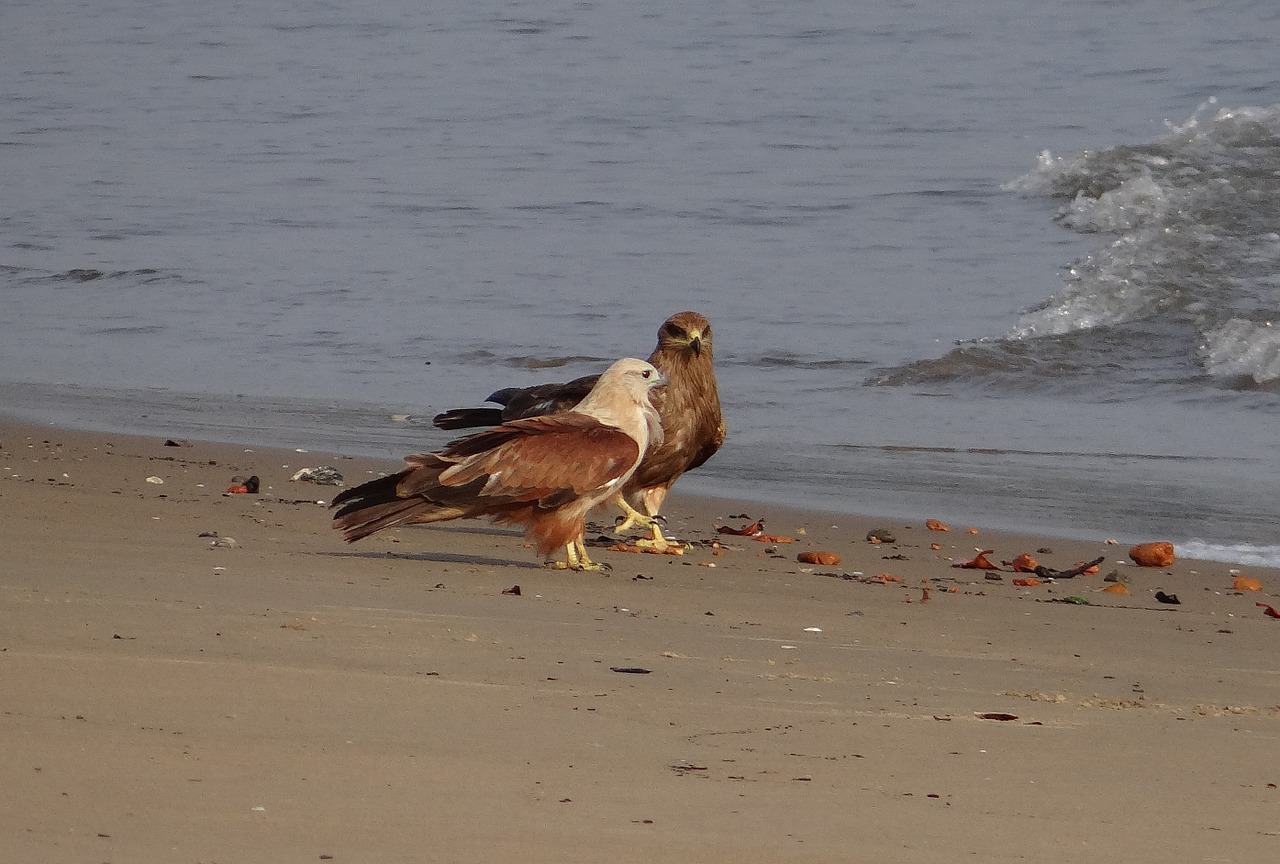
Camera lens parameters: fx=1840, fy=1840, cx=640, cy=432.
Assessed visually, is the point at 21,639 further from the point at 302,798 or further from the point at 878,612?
the point at 878,612

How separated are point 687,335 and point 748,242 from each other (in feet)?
23.6

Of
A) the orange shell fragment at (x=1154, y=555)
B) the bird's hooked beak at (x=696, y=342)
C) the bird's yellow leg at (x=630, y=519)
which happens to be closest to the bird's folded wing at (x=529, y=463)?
the bird's yellow leg at (x=630, y=519)

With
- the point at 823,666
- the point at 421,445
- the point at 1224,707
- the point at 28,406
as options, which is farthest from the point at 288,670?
the point at 28,406

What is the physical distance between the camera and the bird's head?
7414 mm

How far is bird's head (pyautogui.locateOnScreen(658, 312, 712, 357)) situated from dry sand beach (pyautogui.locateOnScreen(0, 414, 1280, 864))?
141 cm

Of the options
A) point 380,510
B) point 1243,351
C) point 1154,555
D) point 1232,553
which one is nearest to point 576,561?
point 380,510

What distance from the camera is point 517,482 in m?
5.82

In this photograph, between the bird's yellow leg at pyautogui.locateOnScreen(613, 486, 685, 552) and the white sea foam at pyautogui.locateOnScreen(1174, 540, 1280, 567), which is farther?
the bird's yellow leg at pyautogui.locateOnScreen(613, 486, 685, 552)

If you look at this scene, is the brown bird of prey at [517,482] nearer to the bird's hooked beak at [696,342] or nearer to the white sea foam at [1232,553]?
the bird's hooked beak at [696,342]

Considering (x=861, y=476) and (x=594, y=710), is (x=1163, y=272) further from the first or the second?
(x=594, y=710)

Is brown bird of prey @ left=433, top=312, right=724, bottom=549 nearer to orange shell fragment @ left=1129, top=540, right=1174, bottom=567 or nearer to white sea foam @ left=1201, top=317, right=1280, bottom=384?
orange shell fragment @ left=1129, top=540, right=1174, bottom=567

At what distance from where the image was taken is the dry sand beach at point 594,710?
9.49ft

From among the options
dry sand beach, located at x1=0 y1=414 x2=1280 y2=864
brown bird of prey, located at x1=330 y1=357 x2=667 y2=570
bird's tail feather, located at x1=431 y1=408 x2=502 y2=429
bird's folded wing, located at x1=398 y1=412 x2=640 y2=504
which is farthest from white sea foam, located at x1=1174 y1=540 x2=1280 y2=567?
bird's tail feather, located at x1=431 y1=408 x2=502 y2=429

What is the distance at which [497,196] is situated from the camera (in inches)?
666
